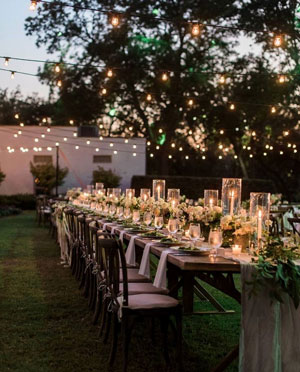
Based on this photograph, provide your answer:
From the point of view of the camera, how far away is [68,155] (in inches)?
1171

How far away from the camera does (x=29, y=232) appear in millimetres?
16422

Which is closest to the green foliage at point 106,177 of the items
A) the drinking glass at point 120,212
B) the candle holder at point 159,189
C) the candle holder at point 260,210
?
the drinking glass at point 120,212

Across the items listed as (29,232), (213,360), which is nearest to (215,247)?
(213,360)

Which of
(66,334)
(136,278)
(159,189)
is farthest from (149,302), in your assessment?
(159,189)

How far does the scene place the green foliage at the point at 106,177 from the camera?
1101 inches

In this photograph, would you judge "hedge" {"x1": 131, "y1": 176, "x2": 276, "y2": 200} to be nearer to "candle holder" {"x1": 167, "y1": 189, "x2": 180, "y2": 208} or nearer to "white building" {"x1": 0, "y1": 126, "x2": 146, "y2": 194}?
"white building" {"x1": 0, "y1": 126, "x2": 146, "y2": 194}

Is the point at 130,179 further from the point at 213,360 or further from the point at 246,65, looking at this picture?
the point at 213,360

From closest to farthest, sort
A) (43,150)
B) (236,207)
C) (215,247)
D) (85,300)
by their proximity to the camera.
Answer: (215,247)
(236,207)
(85,300)
(43,150)

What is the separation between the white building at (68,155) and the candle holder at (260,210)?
24.7 meters

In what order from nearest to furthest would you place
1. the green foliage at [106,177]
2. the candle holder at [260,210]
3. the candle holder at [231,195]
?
the candle holder at [260,210] < the candle holder at [231,195] < the green foliage at [106,177]

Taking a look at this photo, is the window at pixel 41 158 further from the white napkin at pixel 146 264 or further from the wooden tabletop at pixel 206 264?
the wooden tabletop at pixel 206 264

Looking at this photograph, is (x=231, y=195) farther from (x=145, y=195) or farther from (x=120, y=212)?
(x=120, y=212)

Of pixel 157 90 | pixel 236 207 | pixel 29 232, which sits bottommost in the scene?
pixel 29 232

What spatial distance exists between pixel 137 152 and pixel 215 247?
1007 inches
